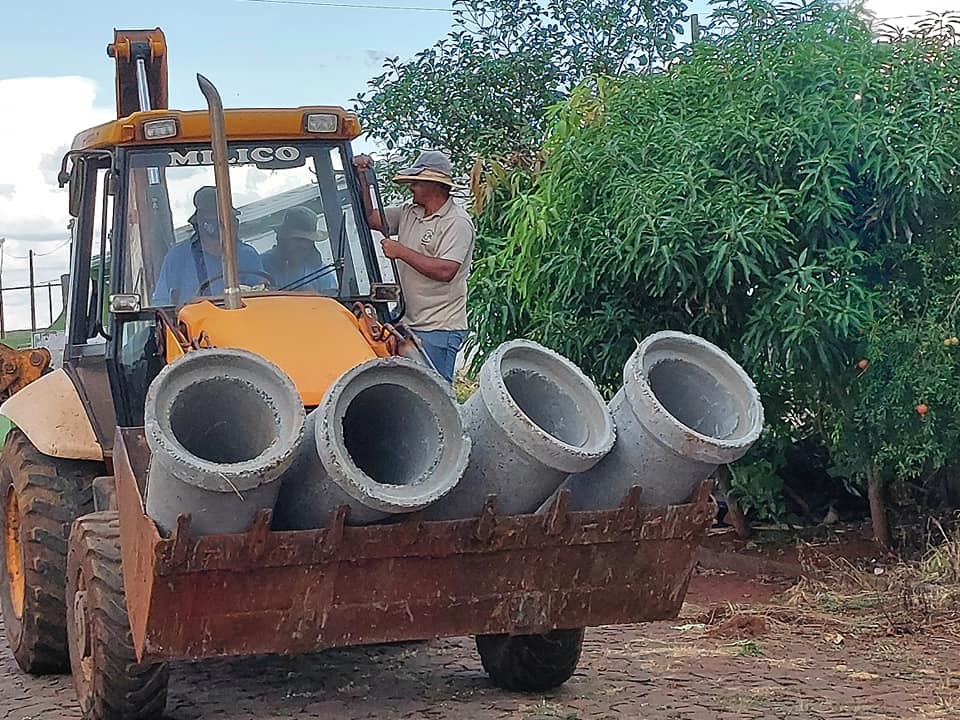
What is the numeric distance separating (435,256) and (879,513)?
3771 millimetres

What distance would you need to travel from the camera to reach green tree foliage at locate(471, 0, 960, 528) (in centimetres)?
723

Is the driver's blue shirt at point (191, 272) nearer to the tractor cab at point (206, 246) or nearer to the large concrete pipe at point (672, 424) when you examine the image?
the tractor cab at point (206, 246)

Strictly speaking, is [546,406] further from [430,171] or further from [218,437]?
[430,171]

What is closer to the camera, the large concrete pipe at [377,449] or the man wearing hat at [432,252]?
the large concrete pipe at [377,449]

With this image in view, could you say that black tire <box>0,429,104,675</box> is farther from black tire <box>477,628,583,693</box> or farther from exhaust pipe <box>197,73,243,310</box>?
black tire <box>477,628,583,693</box>

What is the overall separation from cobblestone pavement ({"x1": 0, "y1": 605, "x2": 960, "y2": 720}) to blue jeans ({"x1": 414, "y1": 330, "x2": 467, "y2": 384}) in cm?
133

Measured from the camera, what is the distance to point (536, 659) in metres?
5.64

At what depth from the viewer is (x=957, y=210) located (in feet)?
24.6

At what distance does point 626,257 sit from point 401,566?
3354 mm

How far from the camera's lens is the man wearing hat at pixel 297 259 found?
19.3 feet

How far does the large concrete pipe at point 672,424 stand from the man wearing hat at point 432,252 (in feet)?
5.23

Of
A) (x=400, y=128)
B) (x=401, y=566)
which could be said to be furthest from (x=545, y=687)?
(x=400, y=128)

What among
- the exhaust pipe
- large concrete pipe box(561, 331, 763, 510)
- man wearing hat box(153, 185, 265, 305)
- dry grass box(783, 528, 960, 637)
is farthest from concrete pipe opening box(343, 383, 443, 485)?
dry grass box(783, 528, 960, 637)

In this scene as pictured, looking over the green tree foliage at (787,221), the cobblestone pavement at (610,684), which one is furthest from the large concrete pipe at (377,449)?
the green tree foliage at (787,221)
